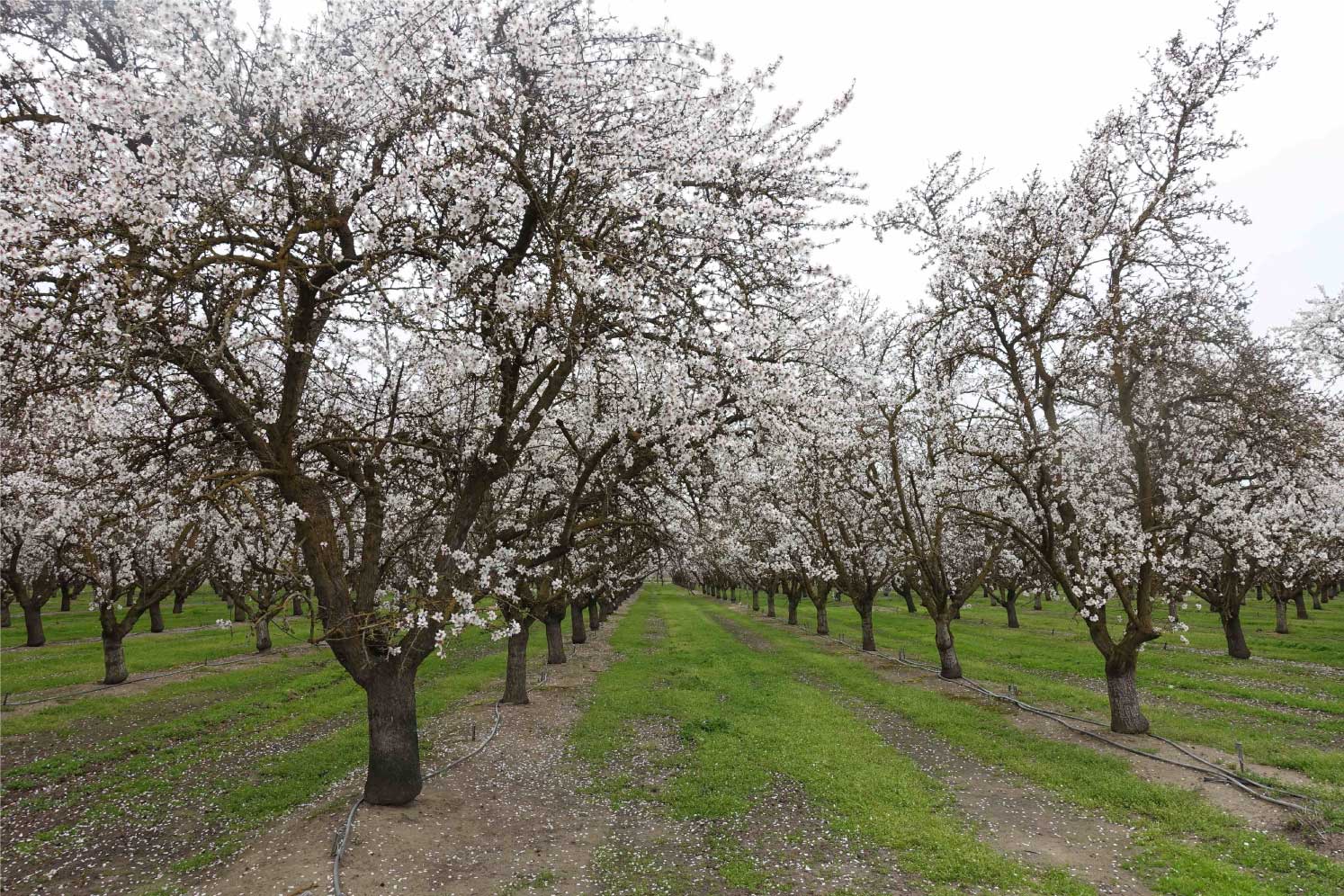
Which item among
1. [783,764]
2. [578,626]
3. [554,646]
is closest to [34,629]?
[578,626]

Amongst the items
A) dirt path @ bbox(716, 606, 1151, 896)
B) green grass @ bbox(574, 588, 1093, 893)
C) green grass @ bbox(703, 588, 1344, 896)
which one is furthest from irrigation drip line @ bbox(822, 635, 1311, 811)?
green grass @ bbox(574, 588, 1093, 893)

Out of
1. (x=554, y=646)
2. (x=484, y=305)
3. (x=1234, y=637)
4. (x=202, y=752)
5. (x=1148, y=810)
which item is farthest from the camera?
(x=554, y=646)

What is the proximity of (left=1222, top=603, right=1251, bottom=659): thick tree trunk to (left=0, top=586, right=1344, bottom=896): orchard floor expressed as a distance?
2240 millimetres

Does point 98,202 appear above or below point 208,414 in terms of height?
above

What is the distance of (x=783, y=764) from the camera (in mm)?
14297

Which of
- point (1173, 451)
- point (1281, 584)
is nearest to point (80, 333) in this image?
point (1173, 451)

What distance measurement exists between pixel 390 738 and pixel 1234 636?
32.3m

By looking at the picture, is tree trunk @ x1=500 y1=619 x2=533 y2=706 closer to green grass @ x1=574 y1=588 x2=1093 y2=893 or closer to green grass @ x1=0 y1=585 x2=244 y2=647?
green grass @ x1=574 y1=588 x2=1093 y2=893

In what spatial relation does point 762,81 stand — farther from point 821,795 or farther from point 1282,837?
point 1282,837

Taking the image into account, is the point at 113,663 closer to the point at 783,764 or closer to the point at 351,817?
the point at 351,817

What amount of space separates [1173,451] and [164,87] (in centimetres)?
2420

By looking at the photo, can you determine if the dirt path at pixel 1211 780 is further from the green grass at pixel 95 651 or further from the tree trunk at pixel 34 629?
the tree trunk at pixel 34 629

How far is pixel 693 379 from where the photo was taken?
10852mm

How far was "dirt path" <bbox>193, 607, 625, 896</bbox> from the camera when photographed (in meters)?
9.18
